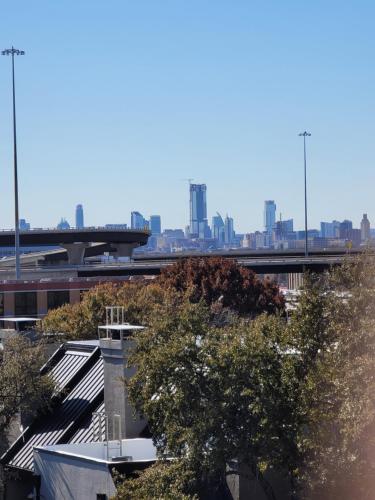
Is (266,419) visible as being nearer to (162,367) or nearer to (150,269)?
(162,367)

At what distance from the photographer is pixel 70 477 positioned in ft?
91.4

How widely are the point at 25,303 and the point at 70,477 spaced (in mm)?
64938

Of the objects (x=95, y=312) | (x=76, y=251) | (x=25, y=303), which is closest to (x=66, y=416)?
(x=95, y=312)

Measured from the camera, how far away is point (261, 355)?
77.7 ft

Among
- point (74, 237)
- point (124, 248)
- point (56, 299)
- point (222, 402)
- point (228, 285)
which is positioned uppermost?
point (74, 237)

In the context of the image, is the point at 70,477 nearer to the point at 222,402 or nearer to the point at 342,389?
the point at 222,402

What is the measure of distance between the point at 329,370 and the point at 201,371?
2839mm

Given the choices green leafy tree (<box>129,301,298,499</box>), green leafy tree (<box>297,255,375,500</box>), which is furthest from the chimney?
green leafy tree (<box>297,255,375,500</box>)

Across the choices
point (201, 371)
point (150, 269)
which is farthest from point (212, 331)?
point (150, 269)

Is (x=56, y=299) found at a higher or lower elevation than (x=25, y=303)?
higher

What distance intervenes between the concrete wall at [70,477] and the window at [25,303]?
207 feet

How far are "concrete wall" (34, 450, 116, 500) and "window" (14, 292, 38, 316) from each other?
63002 millimetres

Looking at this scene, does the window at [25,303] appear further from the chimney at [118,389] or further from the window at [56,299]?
the chimney at [118,389]

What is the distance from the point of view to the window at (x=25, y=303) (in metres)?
92.1
